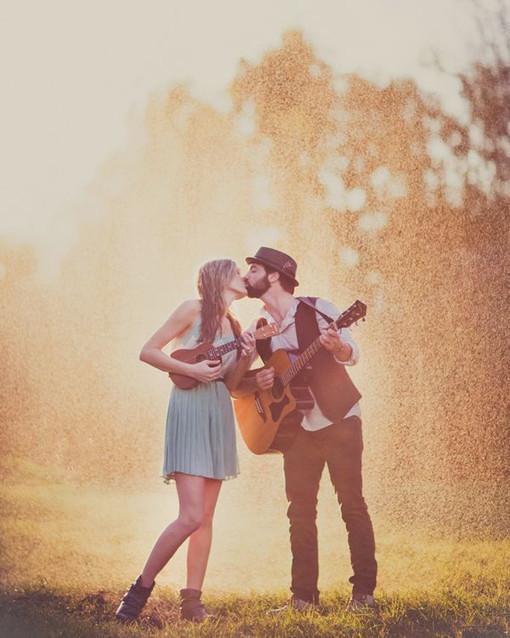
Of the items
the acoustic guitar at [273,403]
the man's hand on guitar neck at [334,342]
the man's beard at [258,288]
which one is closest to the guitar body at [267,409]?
the acoustic guitar at [273,403]

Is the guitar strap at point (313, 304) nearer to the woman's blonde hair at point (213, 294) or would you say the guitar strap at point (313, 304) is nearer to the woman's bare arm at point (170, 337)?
the woman's blonde hair at point (213, 294)

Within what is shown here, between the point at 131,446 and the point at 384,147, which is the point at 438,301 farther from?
the point at 131,446

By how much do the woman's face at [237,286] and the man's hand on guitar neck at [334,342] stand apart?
1.57ft

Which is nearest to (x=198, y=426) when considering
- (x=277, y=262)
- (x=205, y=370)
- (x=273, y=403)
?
(x=205, y=370)

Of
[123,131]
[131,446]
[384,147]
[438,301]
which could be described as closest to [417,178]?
[384,147]

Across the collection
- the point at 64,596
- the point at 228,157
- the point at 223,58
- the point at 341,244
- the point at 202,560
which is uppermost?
the point at 223,58

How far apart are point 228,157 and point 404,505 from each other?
2.55m

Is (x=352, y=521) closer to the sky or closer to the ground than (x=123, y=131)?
closer to the ground

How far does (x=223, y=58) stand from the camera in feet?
23.8

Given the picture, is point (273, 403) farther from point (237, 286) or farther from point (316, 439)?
point (237, 286)

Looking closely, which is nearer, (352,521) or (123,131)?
(352,521)

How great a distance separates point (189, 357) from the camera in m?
5.30

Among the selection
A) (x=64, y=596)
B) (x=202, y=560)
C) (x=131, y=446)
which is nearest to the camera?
(x=202, y=560)

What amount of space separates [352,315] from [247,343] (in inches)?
21.2
